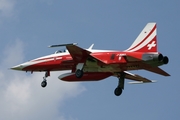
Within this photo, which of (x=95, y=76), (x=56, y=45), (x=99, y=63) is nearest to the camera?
(x=56, y=45)

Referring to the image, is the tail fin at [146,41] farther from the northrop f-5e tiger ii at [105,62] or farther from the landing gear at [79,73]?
the landing gear at [79,73]

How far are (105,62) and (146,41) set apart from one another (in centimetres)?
410

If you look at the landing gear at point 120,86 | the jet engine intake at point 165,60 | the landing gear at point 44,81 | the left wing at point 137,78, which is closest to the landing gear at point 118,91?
the landing gear at point 120,86

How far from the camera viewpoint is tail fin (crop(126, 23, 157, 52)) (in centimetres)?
5744

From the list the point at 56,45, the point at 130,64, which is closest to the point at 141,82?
the point at 130,64

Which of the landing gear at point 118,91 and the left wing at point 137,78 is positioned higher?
the left wing at point 137,78

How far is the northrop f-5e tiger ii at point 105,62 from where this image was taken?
5716 cm

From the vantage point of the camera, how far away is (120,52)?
192 feet

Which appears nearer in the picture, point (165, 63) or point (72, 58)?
point (165, 63)

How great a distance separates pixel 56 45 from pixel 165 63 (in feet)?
30.3

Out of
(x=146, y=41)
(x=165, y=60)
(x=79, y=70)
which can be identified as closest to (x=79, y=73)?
(x=79, y=70)

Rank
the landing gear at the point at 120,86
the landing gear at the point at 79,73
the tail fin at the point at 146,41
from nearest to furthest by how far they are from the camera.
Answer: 1. the tail fin at the point at 146,41
2. the landing gear at the point at 79,73
3. the landing gear at the point at 120,86

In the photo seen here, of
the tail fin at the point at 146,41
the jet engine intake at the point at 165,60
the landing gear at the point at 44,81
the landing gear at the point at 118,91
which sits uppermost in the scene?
the tail fin at the point at 146,41

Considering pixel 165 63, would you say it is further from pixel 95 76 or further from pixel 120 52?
pixel 95 76
